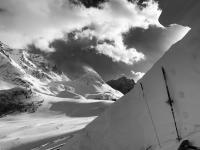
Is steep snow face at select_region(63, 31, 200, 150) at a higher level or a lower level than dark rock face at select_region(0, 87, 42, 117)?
lower

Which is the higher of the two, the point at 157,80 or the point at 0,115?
the point at 0,115

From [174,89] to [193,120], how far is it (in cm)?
113

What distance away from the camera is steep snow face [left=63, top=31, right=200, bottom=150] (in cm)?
991

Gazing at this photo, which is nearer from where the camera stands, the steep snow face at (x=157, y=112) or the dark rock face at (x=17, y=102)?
the steep snow face at (x=157, y=112)

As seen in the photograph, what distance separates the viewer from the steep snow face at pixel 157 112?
9.91m

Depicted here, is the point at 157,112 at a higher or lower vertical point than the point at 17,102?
lower

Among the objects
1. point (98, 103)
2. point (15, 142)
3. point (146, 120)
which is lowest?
point (146, 120)

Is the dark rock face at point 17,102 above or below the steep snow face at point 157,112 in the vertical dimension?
above

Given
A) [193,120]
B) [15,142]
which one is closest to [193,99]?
[193,120]

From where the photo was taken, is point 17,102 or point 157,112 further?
point 17,102

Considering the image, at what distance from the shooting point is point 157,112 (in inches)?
428

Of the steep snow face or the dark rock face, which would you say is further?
the dark rock face

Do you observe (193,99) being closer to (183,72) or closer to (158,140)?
(183,72)

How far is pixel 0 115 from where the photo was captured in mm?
149250
